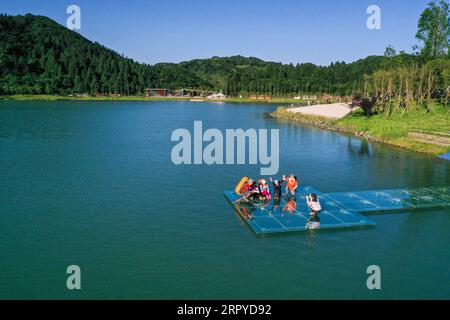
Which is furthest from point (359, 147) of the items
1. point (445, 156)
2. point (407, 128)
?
point (445, 156)

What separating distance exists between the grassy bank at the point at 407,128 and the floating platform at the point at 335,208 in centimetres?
1908

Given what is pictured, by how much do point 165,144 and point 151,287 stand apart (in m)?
38.0

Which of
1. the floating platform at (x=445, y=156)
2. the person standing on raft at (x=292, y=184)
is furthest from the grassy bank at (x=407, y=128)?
the person standing on raft at (x=292, y=184)

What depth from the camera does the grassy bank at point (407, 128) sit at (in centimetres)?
4719

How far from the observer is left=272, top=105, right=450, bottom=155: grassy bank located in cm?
4719

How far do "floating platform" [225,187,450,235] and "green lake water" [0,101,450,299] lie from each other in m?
0.57

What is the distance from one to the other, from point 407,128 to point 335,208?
36.9m

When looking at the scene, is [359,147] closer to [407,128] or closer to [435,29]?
[407,128]

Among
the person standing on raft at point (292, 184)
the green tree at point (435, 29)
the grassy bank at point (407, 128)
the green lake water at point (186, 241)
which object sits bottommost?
the green lake water at point (186, 241)

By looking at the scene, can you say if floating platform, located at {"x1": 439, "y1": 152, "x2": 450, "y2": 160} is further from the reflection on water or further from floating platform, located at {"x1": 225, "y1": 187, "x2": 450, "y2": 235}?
floating platform, located at {"x1": 225, "y1": 187, "x2": 450, "y2": 235}

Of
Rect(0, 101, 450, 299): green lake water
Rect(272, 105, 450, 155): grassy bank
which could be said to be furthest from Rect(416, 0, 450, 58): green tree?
Rect(0, 101, 450, 299): green lake water

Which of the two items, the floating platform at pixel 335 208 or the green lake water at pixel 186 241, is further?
the floating platform at pixel 335 208

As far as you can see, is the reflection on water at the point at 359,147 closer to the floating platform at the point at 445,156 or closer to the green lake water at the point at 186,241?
the floating platform at the point at 445,156

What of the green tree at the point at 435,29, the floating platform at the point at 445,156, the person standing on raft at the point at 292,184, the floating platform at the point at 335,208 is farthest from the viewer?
the green tree at the point at 435,29
